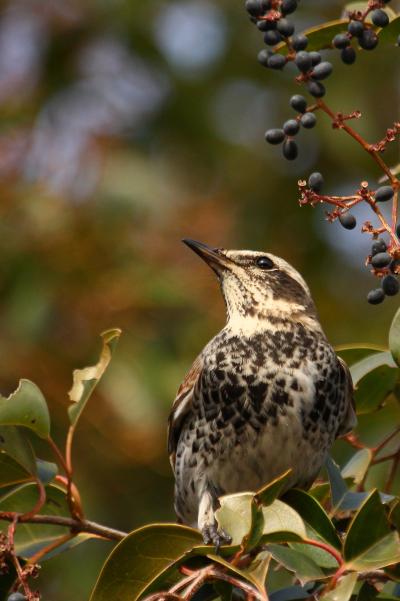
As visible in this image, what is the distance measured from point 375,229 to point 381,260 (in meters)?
0.10

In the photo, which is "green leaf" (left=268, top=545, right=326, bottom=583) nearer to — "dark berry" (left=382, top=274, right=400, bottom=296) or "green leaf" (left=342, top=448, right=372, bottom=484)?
"dark berry" (left=382, top=274, right=400, bottom=296)

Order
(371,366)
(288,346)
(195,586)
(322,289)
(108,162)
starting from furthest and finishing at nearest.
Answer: (322,289), (108,162), (288,346), (371,366), (195,586)

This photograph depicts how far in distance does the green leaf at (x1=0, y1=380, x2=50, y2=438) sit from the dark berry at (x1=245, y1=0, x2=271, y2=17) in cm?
130

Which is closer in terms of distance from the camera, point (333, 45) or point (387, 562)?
point (387, 562)

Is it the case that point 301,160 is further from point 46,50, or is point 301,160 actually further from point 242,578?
point 242,578

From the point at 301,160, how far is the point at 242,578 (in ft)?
20.0

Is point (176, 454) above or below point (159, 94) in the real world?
below

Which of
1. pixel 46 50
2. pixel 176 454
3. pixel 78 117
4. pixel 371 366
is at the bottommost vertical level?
pixel 176 454

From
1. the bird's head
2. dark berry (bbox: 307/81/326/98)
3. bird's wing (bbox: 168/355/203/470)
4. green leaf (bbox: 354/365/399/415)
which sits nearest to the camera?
dark berry (bbox: 307/81/326/98)

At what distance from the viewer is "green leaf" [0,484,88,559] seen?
12.3 ft

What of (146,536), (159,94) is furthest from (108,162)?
(146,536)

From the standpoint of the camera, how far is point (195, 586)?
309cm

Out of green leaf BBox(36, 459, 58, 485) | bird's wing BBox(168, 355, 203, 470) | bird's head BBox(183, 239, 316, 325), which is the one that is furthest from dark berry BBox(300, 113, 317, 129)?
bird's wing BBox(168, 355, 203, 470)

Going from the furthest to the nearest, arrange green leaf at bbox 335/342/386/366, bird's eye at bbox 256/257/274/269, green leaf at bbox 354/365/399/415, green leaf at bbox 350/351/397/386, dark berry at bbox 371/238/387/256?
bird's eye at bbox 256/257/274/269 → green leaf at bbox 335/342/386/366 → green leaf at bbox 354/365/399/415 → green leaf at bbox 350/351/397/386 → dark berry at bbox 371/238/387/256
